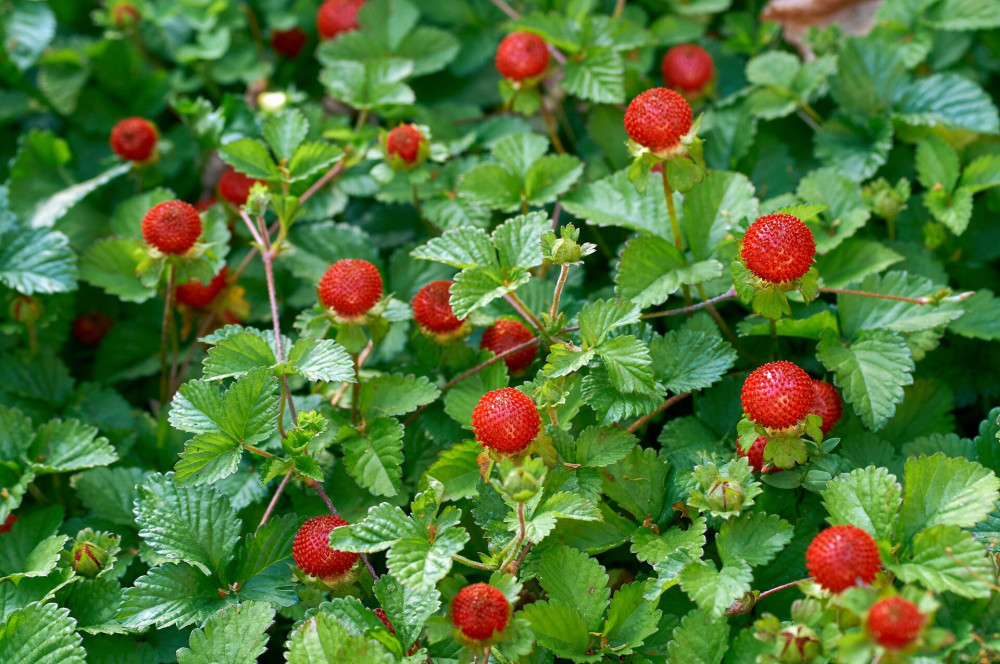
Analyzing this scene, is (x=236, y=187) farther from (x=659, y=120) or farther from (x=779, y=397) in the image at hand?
(x=779, y=397)

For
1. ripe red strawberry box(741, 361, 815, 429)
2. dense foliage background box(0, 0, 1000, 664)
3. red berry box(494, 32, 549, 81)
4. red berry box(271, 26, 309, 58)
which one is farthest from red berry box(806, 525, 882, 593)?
red berry box(271, 26, 309, 58)

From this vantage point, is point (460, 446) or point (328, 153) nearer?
point (460, 446)

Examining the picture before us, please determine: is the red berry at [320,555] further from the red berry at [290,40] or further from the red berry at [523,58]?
the red berry at [290,40]

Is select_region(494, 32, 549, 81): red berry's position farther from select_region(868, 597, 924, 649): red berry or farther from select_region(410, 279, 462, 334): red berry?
select_region(868, 597, 924, 649): red berry

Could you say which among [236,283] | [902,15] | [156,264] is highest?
[902,15]

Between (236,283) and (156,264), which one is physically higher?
(156,264)

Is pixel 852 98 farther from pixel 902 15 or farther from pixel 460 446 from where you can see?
pixel 460 446

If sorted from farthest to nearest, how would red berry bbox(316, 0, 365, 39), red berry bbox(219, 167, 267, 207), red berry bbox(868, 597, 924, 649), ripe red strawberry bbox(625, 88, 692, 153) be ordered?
red berry bbox(316, 0, 365, 39) < red berry bbox(219, 167, 267, 207) < ripe red strawberry bbox(625, 88, 692, 153) < red berry bbox(868, 597, 924, 649)

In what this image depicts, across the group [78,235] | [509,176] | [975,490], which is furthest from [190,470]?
[975,490]
